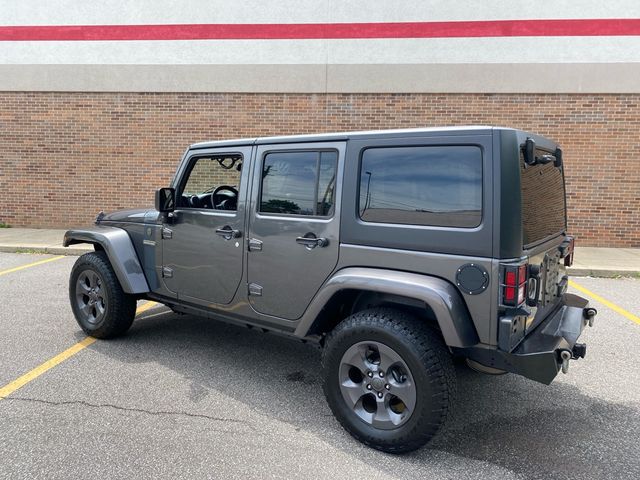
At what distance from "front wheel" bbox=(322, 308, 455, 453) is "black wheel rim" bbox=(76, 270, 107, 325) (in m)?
2.53

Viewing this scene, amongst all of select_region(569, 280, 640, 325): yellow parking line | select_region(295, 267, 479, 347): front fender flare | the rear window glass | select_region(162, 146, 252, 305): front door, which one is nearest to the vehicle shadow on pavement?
select_region(162, 146, 252, 305): front door

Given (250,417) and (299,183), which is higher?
(299,183)

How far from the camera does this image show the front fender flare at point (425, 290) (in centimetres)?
252

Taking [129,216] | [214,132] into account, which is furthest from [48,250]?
[129,216]

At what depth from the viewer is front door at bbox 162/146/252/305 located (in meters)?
3.57

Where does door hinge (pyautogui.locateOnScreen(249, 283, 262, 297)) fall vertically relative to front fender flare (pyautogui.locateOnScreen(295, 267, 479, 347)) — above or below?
below

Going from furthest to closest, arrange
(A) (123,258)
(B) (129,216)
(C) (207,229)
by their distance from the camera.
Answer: (B) (129,216)
(A) (123,258)
(C) (207,229)

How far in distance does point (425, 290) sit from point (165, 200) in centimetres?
235

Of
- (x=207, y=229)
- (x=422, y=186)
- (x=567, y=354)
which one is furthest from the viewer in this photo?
(x=207, y=229)

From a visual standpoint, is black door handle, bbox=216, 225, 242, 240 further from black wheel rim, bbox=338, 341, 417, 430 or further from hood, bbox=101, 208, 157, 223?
black wheel rim, bbox=338, 341, 417, 430

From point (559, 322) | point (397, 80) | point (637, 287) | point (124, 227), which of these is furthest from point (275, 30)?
point (559, 322)

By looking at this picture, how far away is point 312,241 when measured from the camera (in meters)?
3.11

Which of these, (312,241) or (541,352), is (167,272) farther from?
(541,352)

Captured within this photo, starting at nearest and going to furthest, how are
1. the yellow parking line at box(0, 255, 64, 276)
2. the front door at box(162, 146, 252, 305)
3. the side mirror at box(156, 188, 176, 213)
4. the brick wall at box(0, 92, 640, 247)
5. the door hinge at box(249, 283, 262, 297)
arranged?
the door hinge at box(249, 283, 262, 297), the front door at box(162, 146, 252, 305), the side mirror at box(156, 188, 176, 213), the yellow parking line at box(0, 255, 64, 276), the brick wall at box(0, 92, 640, 247)
